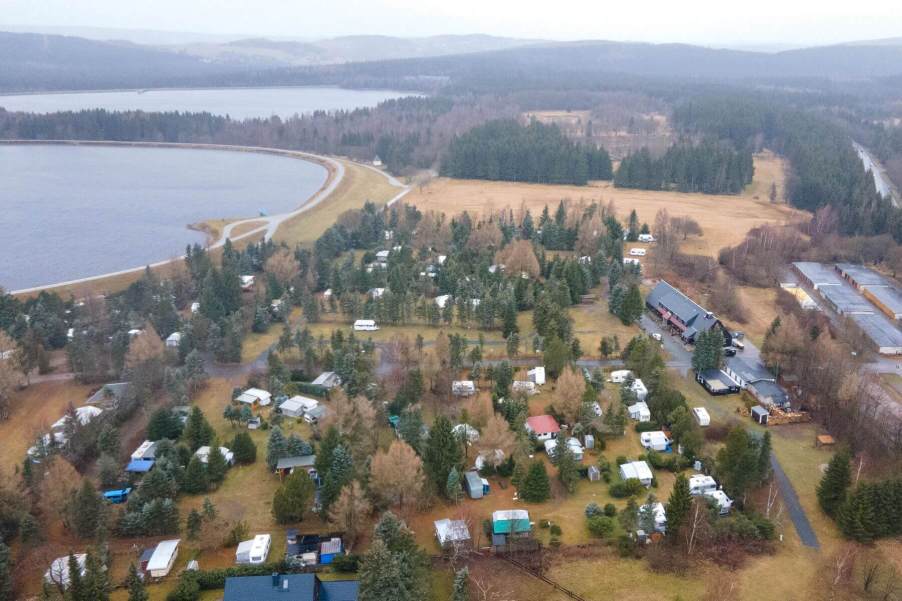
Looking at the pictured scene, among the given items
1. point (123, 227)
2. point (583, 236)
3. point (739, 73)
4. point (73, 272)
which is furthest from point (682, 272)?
point (739, 73)

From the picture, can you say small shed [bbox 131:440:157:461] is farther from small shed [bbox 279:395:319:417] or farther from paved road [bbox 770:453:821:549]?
paved road [bbox 770:453:821:549]

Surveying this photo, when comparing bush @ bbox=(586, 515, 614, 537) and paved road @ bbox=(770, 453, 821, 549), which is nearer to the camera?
paved road @ bbox=(770, 453, 821, 549)

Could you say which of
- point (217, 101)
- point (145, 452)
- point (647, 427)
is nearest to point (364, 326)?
point (145, 452)

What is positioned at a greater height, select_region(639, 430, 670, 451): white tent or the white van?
the white van

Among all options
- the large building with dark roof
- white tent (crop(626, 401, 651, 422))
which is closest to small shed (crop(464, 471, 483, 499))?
white tent (crop(626, 401, 651, 422))

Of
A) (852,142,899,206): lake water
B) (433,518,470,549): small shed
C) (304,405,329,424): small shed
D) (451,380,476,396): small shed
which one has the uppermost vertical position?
(852,142,899,206): lake water

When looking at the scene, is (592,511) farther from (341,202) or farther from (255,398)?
(341,202)
